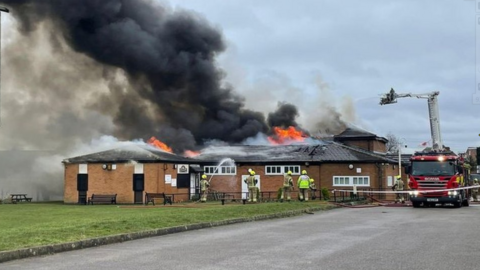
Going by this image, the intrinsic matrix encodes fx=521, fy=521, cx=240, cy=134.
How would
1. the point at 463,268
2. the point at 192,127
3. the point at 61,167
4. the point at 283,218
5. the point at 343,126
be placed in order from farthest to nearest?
1. the point at 343,126
2. the point at 192,127
3. the point at 61,167
4. the point at 283,218
5. the point at 463,268

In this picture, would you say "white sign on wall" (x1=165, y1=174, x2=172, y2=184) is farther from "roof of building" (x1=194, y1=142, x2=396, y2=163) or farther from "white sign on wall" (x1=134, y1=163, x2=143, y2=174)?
"roof of building" (x1=194, y1=142, x2=396, y2=163)

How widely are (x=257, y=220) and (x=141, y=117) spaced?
24630 millimetres

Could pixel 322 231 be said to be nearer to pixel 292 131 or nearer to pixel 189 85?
pixel 189 85

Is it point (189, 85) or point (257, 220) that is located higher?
point (189, 85)

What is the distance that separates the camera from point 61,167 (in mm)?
37562

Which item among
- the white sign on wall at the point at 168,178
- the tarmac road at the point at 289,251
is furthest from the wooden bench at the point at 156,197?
the tarmac road at the point at 289,251

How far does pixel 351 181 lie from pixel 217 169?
31.4ft

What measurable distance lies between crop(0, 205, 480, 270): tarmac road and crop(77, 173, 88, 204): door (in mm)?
20952

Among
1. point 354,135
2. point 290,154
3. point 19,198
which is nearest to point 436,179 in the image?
point 290,154

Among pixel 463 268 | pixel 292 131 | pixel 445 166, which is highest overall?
pixel 292 131

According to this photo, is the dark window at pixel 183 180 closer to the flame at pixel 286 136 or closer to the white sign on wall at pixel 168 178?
the white sign on wall at pixel 168 178

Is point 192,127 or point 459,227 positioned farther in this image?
point 192,127

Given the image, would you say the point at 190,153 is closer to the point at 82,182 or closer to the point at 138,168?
the point at 138,168

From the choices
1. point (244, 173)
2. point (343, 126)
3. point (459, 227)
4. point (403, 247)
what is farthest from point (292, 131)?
point (403, 247)
